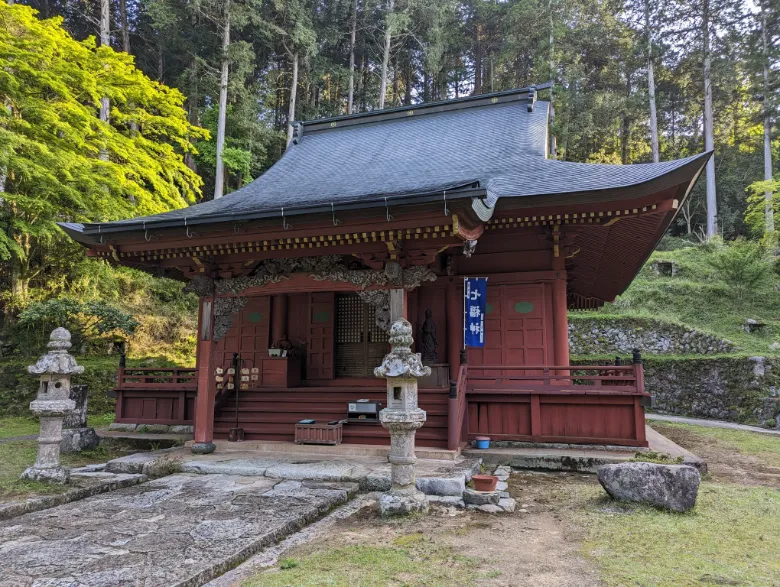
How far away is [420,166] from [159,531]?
28.7 ft

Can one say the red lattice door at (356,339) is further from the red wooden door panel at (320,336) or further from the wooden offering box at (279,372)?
the wooden offering box at (279,372)

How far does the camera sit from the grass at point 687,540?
3.62 metres

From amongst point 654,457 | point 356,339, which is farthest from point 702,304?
point 356,339

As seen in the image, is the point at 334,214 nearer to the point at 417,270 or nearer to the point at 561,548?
the point at 417,270

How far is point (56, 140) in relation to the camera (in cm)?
1278

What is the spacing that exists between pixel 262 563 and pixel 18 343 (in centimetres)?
1422

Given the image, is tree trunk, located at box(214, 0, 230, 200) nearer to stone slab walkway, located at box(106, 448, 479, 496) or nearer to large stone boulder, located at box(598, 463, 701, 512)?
stone slab walkway, located at box(106, 448, 479, 496)

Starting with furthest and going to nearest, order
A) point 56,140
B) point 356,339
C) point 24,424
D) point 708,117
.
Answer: point 708,117, point 56,140, point 24,424, point 356,339

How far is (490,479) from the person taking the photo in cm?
588

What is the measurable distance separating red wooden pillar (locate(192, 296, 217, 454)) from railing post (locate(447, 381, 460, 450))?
166 inches

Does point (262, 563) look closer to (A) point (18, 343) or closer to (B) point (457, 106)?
(B) point (457, 106)

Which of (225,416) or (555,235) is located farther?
(225,416)

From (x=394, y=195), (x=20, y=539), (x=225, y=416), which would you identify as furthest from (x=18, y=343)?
(x=394, y=195)

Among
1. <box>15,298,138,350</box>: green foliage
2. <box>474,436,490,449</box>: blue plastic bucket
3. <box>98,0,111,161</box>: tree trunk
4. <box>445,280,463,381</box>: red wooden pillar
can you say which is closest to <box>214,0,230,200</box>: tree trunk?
<box>98,0,111,161</box>: tree trunk
